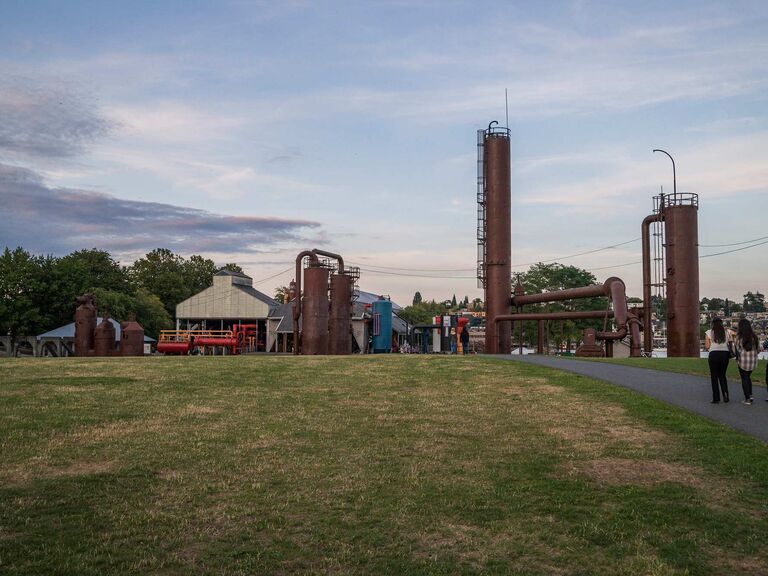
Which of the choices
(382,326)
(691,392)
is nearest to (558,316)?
(382,326)

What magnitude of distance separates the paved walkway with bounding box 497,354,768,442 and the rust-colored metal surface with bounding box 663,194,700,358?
817 inches

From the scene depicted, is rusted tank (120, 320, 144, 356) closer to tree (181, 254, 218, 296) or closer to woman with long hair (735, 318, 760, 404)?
woman with long hair (735, 318, 760, 404)

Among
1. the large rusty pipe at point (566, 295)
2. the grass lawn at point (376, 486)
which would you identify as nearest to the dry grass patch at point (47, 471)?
the grass lawn at point (376, 486)

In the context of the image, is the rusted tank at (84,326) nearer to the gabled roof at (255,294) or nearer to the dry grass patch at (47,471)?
the gabled roof at (255,294)

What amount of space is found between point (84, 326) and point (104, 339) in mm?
1409

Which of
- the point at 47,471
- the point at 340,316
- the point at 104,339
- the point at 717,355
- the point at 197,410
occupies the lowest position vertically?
the point at 47,471

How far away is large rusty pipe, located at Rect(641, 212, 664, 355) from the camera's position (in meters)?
45.0

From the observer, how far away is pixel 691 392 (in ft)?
55.1

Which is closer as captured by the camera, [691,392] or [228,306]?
[691,392]

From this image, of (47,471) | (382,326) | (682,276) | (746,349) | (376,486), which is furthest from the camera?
(382,326)

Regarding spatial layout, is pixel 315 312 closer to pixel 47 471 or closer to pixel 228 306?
pixel 228 306

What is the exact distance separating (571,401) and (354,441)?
5.90m

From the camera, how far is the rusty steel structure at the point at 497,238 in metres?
48.1

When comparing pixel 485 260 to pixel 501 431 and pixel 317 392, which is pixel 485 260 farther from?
pixel 501 431
